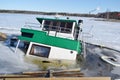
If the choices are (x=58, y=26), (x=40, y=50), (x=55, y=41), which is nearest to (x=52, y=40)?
(x=55, y=41)

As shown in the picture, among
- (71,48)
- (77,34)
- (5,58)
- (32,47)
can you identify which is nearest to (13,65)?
(5,58)

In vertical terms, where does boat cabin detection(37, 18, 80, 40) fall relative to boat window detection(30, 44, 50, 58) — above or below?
above

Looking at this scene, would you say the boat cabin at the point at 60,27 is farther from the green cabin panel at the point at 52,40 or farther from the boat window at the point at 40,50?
the boat window at the point at 40,50

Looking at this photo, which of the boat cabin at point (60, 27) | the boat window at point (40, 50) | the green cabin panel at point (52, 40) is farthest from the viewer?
the boat cabin at point (60, 27)

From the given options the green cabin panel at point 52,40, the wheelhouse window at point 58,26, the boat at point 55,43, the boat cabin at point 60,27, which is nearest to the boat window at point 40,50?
the boat at point 55,43

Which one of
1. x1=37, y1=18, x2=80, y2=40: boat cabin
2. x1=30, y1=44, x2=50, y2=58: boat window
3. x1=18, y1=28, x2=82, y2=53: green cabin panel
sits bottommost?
x1=30, y1=44, x2=50, y2=58: boat window

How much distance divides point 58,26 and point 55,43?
54.2 inches

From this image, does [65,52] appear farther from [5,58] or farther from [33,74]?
[33,74]

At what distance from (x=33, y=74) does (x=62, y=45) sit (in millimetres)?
5286

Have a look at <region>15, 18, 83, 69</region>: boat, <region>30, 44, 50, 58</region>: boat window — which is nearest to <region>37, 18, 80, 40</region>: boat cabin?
<region>15, 18, 83, 69</region>: boat

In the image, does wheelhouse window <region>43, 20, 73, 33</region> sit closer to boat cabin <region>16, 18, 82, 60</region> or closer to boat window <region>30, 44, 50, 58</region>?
boat cabin <region>16, 18, 82, 60</region>

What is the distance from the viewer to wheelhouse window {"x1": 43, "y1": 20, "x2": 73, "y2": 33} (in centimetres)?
1700

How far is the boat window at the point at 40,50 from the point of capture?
16.7 m

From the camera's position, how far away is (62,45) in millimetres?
16422
